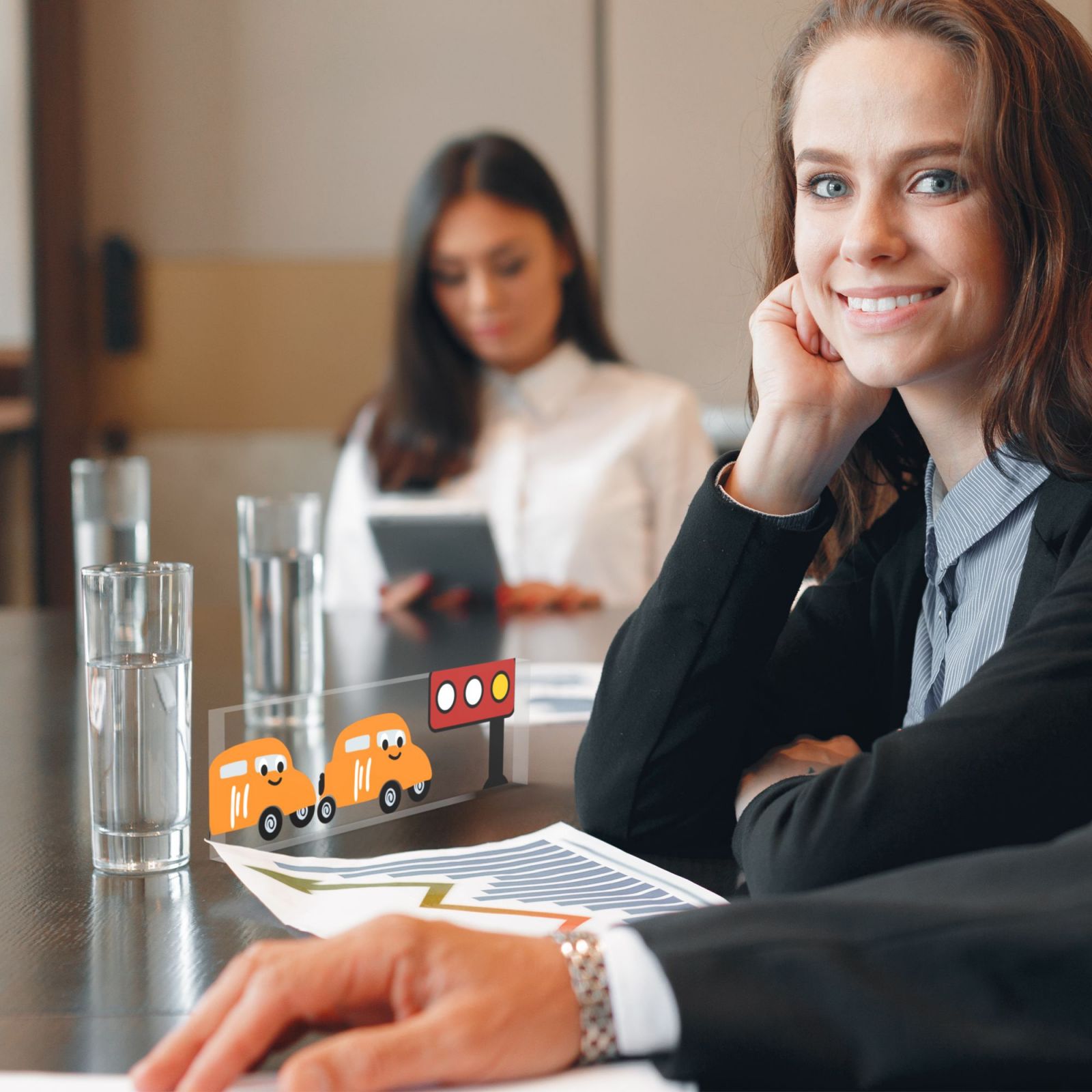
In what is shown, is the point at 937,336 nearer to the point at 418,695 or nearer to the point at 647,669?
the point at 647,669

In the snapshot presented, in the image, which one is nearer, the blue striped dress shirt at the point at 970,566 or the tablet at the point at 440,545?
the blue striped dress shirt at the point at 970,566

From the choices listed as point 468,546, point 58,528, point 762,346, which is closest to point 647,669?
point 762,346

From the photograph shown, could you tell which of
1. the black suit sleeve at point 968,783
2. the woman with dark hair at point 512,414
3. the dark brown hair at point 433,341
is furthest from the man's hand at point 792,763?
the dark brown hair at point 433,341

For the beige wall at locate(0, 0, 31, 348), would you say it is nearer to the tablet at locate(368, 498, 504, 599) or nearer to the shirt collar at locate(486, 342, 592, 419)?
the shirt collar at locate(486, 342, 592, 419)

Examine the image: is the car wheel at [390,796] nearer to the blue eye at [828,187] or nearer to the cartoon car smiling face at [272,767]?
the cartoon car smiling face at [272,767]

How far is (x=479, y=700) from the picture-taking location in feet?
3.28

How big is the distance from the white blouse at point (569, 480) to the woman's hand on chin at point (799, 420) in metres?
1.42

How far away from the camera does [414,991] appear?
0.53 m

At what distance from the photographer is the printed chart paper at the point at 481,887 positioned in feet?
2.41

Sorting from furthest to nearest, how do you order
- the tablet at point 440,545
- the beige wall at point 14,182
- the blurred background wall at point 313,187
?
the blurred background wall at point 313,187 < the beige wall at point 14,182 < the tablet at point 440,545

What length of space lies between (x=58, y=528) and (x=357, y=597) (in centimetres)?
125

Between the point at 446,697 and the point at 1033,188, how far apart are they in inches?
20.4

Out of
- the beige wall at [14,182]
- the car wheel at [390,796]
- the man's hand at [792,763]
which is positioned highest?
the beige wall at [14,182]

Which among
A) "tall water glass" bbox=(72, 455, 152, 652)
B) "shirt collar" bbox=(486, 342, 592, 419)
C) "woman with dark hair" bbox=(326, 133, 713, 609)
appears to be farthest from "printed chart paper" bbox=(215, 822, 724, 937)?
"shirt collar" bbox=(486, 342, 592, 419)
